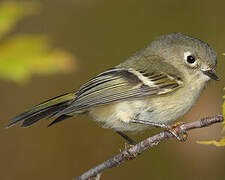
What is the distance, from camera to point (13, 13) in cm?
198

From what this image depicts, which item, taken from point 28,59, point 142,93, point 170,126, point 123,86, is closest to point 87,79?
point 123,86

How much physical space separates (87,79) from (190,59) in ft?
2.67

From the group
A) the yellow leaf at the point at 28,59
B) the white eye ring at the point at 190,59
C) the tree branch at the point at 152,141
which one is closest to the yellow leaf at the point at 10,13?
the yellow leaf at the point at 28,59

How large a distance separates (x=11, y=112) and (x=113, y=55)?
83 cm

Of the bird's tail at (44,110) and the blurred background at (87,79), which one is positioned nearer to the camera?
the bird's tail at (44,110)

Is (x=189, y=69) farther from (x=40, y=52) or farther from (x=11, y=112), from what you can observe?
(x=11, y=112)

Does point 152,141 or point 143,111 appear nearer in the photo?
point 152,141

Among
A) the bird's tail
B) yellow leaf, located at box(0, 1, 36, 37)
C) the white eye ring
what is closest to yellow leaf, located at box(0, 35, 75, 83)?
yellow leaf, located at box(0, 1, 36, 37)

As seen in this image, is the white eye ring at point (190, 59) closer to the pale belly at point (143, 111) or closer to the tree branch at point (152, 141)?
the pale belly at point (143, 111)

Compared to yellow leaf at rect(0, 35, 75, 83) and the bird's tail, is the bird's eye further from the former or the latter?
yellow leaf at rect(0, 35, 75, 83)

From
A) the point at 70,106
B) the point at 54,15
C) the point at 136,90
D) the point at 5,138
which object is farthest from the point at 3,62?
the point at 54,15

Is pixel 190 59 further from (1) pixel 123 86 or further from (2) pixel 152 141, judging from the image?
(2) pixel 152 141

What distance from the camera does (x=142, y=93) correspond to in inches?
99.3

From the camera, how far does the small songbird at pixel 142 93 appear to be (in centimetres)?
247
